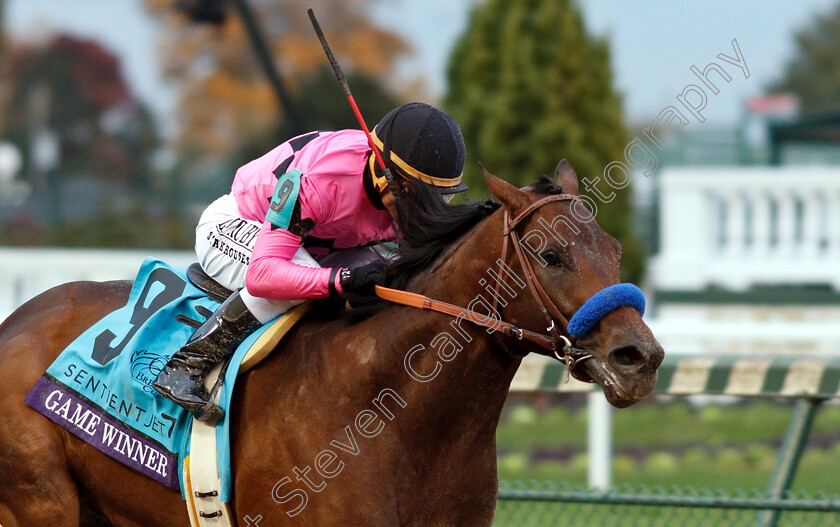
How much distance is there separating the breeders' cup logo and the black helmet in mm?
1046

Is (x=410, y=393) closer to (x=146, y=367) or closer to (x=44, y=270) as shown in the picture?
(x=146, y=367)

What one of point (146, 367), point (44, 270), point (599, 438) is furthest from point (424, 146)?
point (44, 270)

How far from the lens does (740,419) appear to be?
28.1 ft

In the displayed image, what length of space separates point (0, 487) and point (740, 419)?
6.59 meters

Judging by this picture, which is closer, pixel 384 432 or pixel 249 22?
pixel 384 432

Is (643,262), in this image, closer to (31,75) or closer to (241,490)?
(241,490)

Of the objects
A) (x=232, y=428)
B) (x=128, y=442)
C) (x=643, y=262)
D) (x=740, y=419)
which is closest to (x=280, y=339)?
(x=232, y=428)

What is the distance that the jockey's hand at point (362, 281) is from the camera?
10.4 feet

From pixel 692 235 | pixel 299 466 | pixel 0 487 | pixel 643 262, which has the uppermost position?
pixel 299 466

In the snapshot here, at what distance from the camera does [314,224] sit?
10.8ft

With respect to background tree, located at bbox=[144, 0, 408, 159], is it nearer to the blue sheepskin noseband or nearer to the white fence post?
the white fence post

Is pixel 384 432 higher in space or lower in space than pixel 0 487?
higher

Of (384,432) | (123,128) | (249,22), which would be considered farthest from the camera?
(123,128)

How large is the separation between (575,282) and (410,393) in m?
0.64
